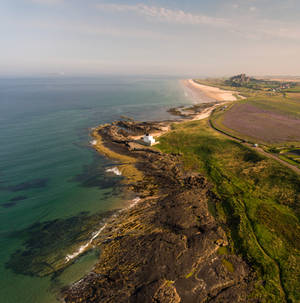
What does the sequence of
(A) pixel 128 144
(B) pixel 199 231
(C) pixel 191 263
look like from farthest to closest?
(A) pixel 128 144
(B) pixel 199 231
(C) pixel 191 263

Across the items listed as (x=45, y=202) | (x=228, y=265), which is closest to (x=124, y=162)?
(x=45, y=202)

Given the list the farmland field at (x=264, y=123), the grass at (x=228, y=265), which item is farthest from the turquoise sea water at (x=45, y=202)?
the farmland field at (x=264, y=123)

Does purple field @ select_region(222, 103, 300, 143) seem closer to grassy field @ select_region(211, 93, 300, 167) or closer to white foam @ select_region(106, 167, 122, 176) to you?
grassy field @ select_region(211, 93, 300, 167)

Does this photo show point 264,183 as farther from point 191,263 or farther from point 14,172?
point 14,172

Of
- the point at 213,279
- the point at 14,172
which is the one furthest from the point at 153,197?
the point at 14,172

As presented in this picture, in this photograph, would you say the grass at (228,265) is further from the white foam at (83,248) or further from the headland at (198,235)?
the white foam at (83,248)

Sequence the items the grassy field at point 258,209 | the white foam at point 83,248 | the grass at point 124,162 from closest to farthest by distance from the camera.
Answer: the grassy field at point 258,209 < the white foam at point 83,248 < the grass at point 124,162

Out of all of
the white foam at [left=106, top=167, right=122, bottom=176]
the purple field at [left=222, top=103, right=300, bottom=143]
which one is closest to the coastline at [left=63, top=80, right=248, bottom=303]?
the white foam at [left=106, top=167, right=122, bottom=176]
